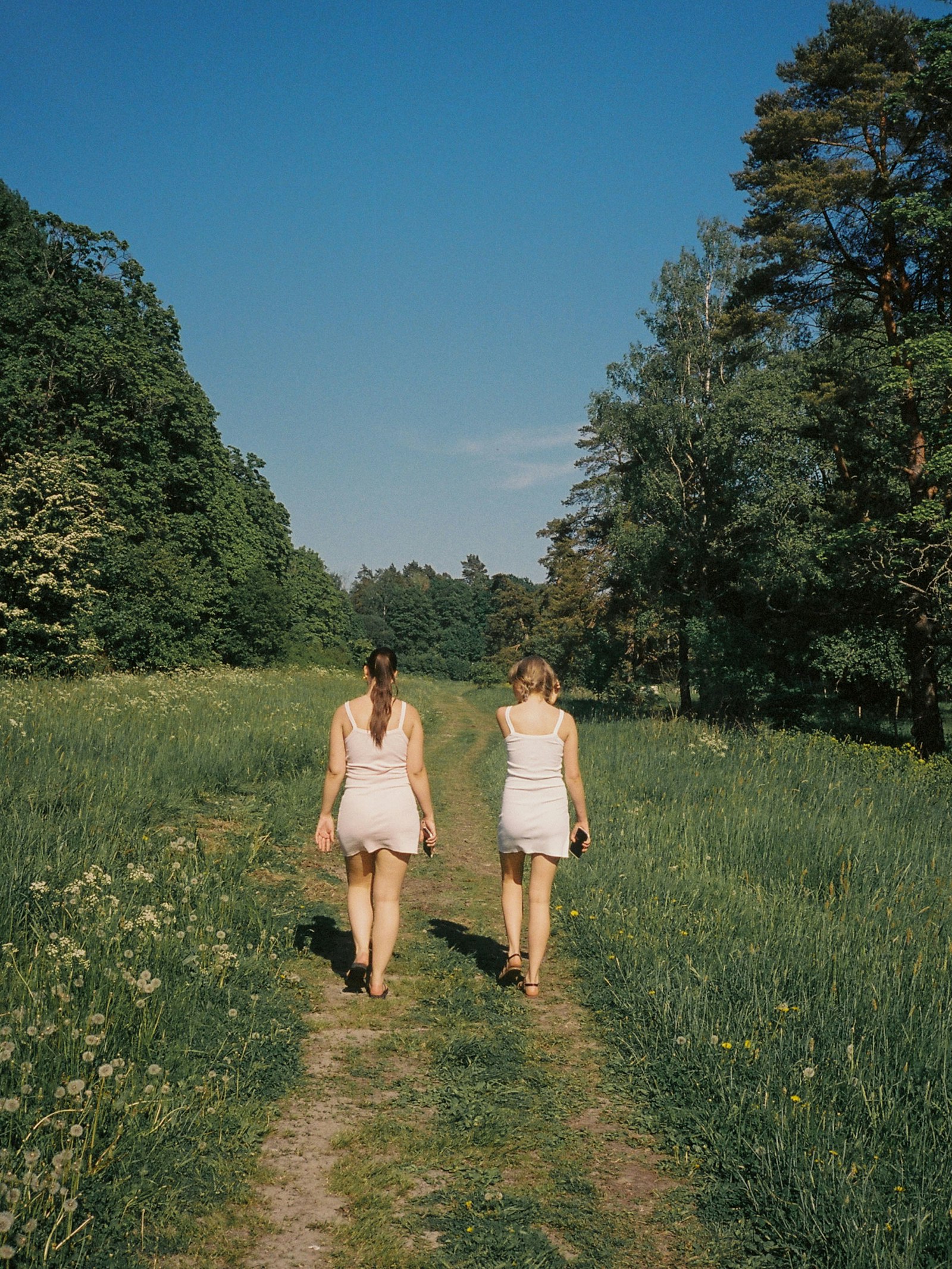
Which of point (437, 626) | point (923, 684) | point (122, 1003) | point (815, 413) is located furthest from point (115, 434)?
point (437, 626)

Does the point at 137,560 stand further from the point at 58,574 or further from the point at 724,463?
the point at 724,463

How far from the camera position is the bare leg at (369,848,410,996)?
5492 mm

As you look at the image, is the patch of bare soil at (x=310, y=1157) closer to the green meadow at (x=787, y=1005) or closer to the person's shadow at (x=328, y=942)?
the person's shadow at (x=328, y=942)

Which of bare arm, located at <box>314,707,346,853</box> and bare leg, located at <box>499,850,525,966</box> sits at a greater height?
bare arm, located at <box>314,707,346,853</box>

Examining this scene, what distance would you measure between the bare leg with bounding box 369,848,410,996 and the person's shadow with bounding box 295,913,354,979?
21.0 inches

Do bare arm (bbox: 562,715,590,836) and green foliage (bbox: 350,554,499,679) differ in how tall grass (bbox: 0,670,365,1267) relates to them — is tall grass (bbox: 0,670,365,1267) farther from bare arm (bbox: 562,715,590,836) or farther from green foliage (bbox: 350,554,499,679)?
green foliage (bbox: 350,554,499,679)

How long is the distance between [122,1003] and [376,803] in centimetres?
181

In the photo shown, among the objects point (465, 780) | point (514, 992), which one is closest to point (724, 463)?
point (465, 780)

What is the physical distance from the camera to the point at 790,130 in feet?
61.7

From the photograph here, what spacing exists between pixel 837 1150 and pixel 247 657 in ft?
125

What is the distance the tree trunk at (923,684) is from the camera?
61.3ft

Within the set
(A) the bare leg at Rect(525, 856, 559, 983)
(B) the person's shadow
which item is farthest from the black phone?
(B) the person's shadow

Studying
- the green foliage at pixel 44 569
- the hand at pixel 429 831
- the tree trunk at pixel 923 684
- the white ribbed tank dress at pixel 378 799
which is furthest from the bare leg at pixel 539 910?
the green foliage at pixel 44 569

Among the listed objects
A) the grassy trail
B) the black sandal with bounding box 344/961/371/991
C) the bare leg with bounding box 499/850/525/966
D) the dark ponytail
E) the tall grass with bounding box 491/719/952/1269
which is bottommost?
the grassy trail
